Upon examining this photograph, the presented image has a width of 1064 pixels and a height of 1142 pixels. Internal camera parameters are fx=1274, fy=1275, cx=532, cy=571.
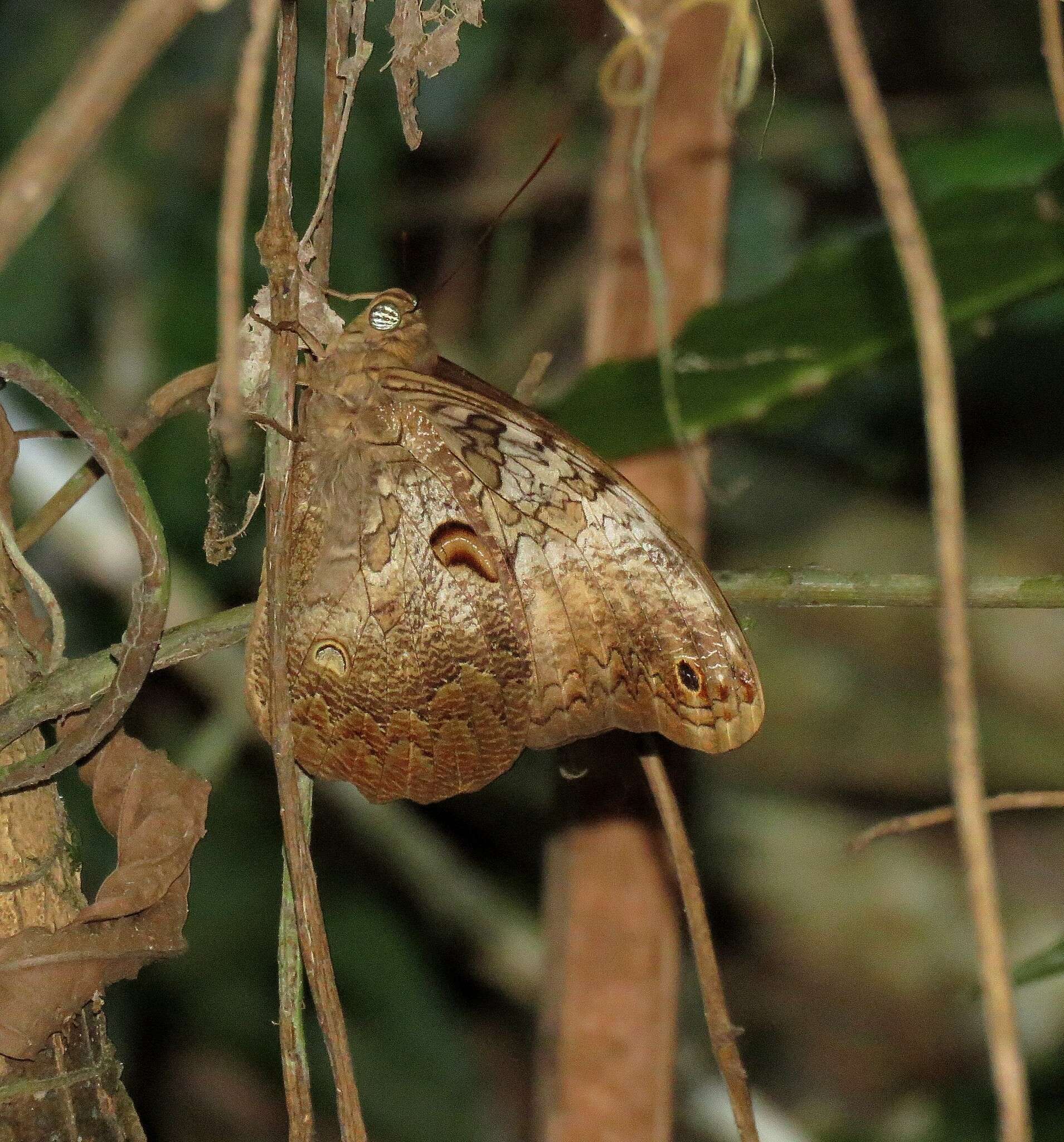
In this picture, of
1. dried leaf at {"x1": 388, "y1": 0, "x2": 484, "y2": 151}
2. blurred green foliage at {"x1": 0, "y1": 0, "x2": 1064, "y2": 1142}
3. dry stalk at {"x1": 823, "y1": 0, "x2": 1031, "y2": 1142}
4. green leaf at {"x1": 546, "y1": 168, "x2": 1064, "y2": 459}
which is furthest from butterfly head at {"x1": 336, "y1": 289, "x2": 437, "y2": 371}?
blurred green foliage at {"x1": 0, "y1": 0, "x2": 1064, "y2": 1142}

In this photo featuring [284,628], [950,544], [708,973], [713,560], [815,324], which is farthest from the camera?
[713,560]

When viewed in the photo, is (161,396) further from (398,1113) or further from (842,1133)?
(842,1133)

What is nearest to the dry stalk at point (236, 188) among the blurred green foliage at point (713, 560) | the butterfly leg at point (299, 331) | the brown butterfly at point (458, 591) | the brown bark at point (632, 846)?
the butterfly leg at point (299, 331)

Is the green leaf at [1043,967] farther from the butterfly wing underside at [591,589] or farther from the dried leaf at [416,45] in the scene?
the dried leaf at [416,45]

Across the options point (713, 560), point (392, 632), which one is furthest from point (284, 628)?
point (713, 560)

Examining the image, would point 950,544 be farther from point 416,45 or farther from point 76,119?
point 416,45

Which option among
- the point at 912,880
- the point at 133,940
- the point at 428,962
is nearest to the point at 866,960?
the point at 912,880

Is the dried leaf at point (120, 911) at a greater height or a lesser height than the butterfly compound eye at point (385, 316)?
lesser
